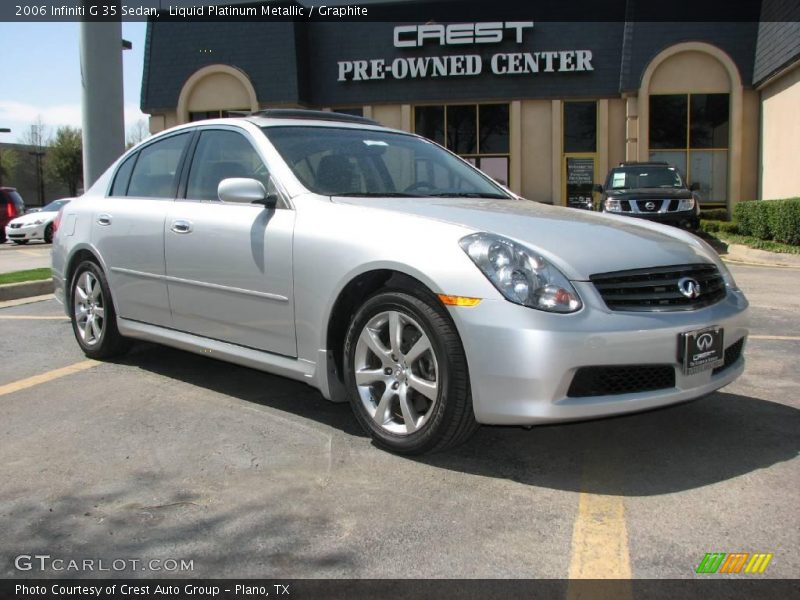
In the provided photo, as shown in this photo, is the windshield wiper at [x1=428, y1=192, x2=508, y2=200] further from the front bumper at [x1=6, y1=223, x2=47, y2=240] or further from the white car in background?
the front bumper at [x1=6, y1=223, x2=47, y2=240]

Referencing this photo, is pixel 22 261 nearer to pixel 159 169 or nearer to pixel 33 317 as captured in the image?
pixel 33 317

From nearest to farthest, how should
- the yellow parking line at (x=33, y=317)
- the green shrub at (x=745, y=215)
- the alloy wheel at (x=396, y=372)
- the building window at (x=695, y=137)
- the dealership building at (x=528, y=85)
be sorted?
1. the alloy wheel at (x=396, y=372)
2. the yellow parking line at (x=33, y=317)
3. the green shrub at (x=745, y=215)
4. the dealership building at (x=528, y=85)
5. the building window at (x=695, y=137)

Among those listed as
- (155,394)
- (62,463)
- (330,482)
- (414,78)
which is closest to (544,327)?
(330,482)

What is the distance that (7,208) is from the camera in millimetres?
22984

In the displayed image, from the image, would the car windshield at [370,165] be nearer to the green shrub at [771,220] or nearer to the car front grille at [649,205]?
the car front grille at [649,205]

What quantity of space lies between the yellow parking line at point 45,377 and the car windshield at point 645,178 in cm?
1240

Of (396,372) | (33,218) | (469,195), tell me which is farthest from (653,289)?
(33,218)

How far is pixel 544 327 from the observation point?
3094 mm

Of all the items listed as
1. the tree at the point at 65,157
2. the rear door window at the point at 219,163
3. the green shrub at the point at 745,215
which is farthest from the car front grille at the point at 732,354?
the tree at the point at 65,157

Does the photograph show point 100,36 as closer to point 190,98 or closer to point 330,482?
point 330,482

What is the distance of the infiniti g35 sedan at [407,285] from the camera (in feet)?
10.4

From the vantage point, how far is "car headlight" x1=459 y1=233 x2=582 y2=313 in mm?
3148

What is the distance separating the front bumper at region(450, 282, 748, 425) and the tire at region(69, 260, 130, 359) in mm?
3165

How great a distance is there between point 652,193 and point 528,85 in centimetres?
929
